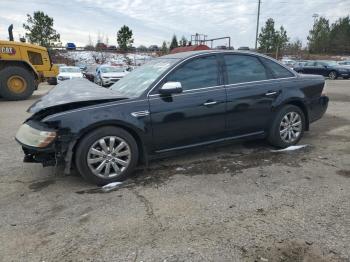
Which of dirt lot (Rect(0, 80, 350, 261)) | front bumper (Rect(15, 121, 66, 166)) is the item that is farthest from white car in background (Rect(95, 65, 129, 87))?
front bumper (Rect(15, 121, 66, 166))

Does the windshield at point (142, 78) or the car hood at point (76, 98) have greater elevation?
the windshield at point (142, 78)

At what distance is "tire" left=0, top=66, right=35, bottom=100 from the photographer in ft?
42.1

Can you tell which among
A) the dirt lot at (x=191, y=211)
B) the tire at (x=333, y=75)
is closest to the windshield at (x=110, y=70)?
the dirt lot at (x=191, y=211)

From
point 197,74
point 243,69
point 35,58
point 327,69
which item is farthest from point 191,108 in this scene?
point 327,69

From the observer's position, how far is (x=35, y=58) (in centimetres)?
1404

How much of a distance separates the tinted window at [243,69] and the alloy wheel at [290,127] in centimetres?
75

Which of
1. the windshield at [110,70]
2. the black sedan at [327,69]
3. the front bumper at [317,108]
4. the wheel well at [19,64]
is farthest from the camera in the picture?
the black sedan at [327,69]

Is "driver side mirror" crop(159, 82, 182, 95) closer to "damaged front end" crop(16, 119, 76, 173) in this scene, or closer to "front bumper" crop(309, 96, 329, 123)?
"damaged front end" crop(16, 119, 76, 173)

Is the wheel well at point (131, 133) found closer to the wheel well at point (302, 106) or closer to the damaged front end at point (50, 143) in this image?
the damaged front end at point (50, 143)

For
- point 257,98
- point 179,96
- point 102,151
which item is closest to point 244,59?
point 257,98

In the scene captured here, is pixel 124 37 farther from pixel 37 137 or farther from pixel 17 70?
pixel 37 137

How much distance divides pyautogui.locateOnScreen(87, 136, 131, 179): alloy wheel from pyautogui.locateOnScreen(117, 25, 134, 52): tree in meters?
52.2

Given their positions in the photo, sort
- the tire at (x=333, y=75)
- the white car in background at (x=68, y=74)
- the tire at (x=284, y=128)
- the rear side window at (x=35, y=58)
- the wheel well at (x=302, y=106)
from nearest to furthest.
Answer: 1. the tire at (x=284, y=128)
2. the wheel well at (x=302, y=106)
3. the rear side window at (x=35, y=58)
4. the white car in background at (x=68, y=74)
5. the tire at (x=333, y=75)

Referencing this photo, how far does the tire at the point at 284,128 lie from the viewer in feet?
17.9
